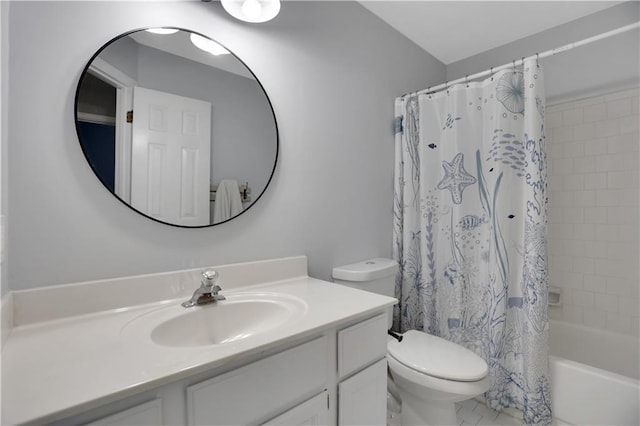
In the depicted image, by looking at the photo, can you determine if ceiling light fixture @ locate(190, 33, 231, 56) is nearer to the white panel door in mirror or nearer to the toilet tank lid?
the white panel door in mirror

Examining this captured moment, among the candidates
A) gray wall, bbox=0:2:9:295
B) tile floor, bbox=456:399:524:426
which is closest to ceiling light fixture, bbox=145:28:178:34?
gray wall, bbox=0:2:9:295

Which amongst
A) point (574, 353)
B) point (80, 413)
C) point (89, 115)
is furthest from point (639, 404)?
point (89, 115)

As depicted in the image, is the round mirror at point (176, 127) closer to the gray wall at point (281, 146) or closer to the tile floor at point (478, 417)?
the gray wall at point (281, 146)

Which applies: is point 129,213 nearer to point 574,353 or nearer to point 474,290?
point 474,290

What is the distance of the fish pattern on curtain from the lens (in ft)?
4.66

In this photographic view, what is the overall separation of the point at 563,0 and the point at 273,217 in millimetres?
2140

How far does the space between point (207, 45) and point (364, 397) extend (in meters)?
1.39

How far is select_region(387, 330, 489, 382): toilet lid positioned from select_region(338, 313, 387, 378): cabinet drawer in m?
0.38

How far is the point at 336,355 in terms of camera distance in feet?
2.95

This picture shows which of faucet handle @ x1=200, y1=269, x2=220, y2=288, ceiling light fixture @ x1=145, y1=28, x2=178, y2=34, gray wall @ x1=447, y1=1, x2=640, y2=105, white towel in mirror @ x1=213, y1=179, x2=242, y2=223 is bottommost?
faucet handle @ x1=200, y1=269, x2=220, y2=288

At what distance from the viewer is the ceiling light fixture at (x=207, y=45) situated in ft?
3.67

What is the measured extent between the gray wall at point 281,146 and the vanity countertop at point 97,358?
17 centimetres

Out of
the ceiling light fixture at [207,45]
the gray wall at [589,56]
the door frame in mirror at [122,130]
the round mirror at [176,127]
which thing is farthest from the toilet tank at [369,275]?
the gray wall at [589,56]

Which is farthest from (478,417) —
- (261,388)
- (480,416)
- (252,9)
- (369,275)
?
(252,9)
